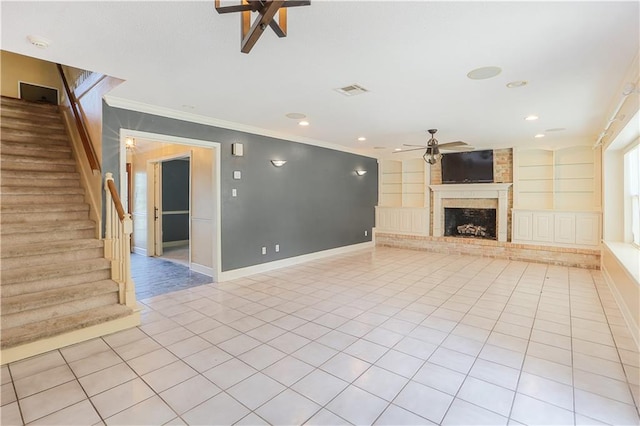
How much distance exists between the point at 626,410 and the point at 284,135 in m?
5.43

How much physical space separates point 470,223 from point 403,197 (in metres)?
1.85

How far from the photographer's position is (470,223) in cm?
784

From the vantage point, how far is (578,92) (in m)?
3.50

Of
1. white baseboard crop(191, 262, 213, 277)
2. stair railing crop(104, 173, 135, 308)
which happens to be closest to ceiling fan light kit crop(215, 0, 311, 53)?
stair railing crop(104, 173, 135, 308)

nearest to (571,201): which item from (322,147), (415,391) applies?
(322,147)

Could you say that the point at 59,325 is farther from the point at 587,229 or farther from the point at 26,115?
the point at 587,229

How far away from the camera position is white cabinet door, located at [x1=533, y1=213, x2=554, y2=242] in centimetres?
Answer: 650

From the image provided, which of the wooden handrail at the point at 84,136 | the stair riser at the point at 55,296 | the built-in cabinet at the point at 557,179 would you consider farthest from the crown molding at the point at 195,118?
the built-in cabinet at the point at 557,179

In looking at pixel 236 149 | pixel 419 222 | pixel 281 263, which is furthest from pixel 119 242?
pixel 419 222

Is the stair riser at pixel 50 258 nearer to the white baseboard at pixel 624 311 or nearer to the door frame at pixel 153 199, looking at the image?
the door frame at pixel 153 199

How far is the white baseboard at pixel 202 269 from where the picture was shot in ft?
17.6

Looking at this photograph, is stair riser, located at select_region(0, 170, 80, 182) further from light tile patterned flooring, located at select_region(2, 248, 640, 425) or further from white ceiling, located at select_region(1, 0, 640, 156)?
light tile patterned flooring, located at select_region(2, 248, 640, 425)

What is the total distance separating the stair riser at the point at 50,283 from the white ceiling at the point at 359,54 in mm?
Answer: 2089

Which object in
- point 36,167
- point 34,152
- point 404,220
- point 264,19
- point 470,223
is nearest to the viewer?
point 264,19
